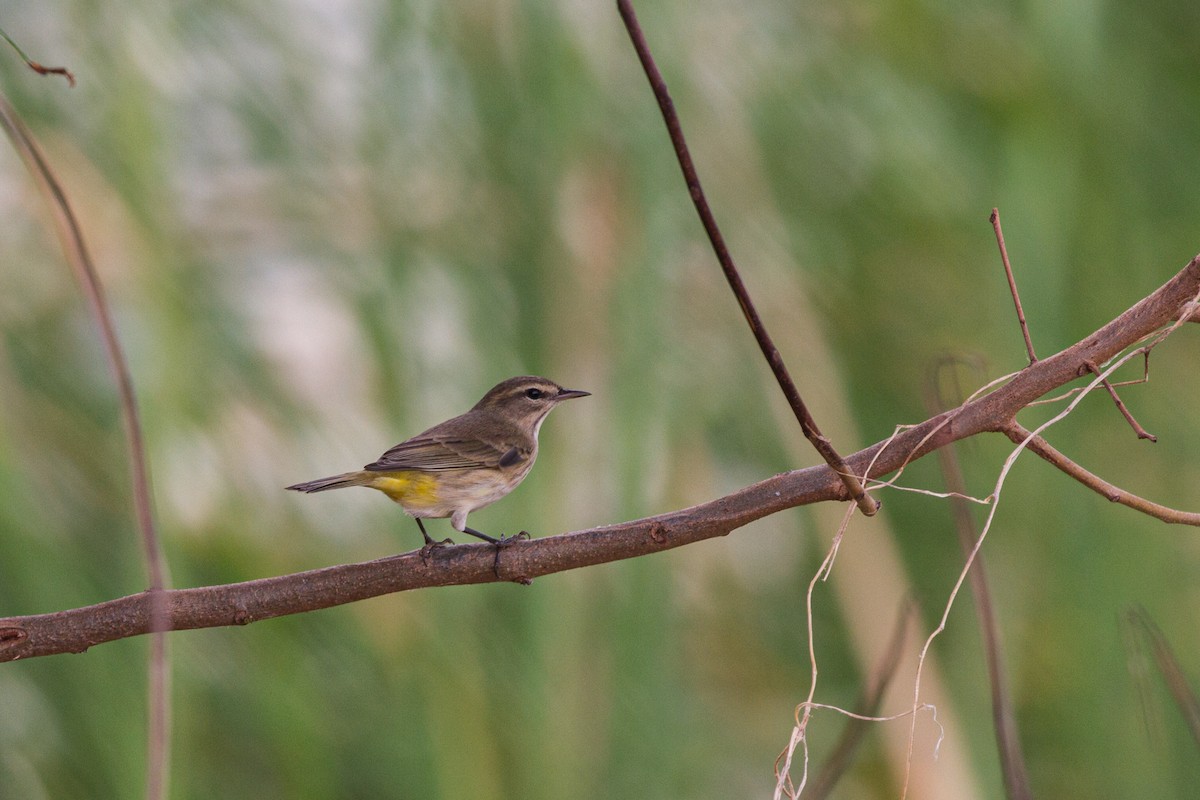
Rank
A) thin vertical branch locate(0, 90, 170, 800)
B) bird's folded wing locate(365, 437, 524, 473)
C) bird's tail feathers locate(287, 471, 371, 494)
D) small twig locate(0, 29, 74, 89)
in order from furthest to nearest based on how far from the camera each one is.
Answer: bird's folded wing locate(365, 437, 524, 473), bird's tail feathers locate(287, 471, 371, 494), small twig locate(0, 29, 74, 89), thin vertical branch locate(0, 90, 170, 800)

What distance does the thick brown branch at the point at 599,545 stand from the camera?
0.58 m

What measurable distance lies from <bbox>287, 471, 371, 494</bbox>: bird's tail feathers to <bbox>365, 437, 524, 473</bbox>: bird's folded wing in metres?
0.01

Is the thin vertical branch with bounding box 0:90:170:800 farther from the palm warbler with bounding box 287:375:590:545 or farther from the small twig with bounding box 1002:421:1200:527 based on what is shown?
the palm warbler with bounding box 287:375:590:545

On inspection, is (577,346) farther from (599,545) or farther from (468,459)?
(599,545)

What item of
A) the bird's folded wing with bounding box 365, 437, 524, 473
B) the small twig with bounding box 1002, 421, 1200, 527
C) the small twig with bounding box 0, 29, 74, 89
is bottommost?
the bird's folded wing with bounding box 365, 437, 524, 473

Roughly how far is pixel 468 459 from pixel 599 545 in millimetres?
682

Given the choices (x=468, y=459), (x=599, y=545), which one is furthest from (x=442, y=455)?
(x=599, y=545)

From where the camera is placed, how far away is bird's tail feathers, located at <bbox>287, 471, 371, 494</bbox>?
41.9 inches

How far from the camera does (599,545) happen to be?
0.63m

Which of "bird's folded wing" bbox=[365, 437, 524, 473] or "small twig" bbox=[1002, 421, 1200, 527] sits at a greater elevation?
"small twig" bbox=[1002, 421, 1200, 527]

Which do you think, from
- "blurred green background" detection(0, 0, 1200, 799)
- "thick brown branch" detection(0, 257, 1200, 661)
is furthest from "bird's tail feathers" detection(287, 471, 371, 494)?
"thick brown branch" detection(0, 257, 1200, 661)

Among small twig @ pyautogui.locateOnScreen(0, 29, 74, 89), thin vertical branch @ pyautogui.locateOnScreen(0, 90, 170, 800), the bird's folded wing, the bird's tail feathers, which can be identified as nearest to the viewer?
thin vertical branch @ pyautogui.locateOnScreen(0, 90, 170, 800)

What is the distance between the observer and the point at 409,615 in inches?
51.4

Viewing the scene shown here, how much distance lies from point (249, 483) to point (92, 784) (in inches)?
14.9
